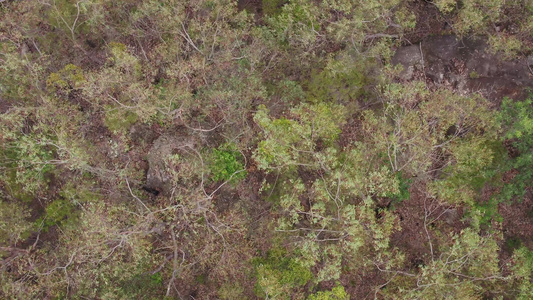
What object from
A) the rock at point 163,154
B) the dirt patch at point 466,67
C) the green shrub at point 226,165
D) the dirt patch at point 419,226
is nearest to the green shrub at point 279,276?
the green shrub at point 226,165

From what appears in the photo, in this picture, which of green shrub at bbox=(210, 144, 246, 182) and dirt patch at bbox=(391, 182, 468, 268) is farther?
dirt patch at bbox=(391, 182, 468, 268)

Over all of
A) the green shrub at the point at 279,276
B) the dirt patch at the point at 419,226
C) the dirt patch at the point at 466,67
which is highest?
the dirt patch at the point at 466,67

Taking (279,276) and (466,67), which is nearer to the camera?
(279,276)

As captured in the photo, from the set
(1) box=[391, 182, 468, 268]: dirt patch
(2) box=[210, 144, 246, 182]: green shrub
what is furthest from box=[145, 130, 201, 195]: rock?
(1) box=[391, 182, 468, 268]: dirt patch

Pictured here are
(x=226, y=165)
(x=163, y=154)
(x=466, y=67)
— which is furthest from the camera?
(x=466, y=67)

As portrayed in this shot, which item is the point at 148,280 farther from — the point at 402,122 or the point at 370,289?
the point at 402,122

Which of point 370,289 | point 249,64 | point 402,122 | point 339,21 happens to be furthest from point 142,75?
point 370,289

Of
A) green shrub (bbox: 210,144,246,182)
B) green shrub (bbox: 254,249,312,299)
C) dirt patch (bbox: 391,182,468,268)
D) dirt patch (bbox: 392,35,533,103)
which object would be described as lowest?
green shrub (bbox: 254,249,312,299)

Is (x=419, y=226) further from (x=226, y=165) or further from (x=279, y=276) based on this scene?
(x=226, y=165)

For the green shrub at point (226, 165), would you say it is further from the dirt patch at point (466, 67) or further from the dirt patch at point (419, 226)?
the dirt patch at point (466, 67)

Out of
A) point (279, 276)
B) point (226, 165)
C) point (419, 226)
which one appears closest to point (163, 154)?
point (226, 165)

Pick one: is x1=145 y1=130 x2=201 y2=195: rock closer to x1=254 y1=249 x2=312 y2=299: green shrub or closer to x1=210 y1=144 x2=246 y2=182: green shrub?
x1=210 y1=144 x2=246 y2=182: green shrub
